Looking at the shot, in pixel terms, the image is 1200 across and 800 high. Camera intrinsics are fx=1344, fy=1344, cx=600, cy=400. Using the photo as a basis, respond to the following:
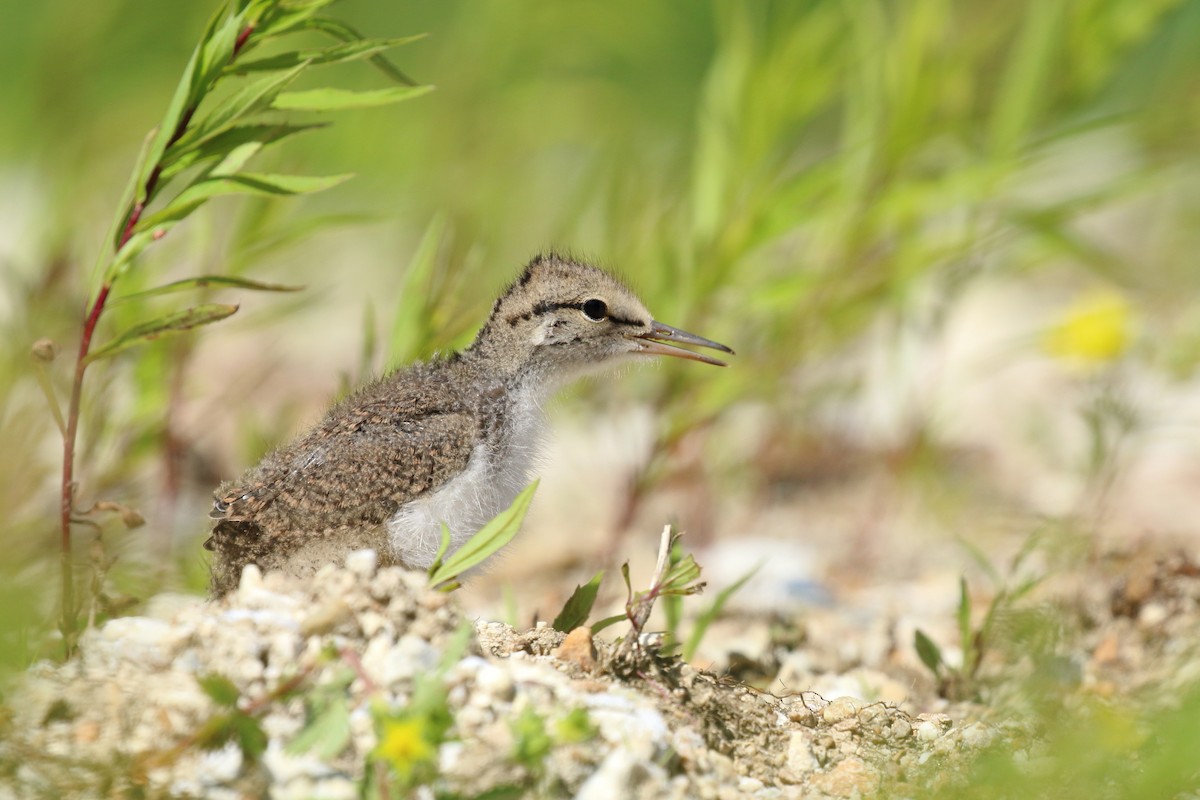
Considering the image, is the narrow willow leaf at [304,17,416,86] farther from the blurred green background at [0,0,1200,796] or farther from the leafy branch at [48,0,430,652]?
the blurred green background at [0,0,1200,796]

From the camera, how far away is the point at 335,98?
107 inches

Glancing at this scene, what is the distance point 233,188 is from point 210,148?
120 millimetres

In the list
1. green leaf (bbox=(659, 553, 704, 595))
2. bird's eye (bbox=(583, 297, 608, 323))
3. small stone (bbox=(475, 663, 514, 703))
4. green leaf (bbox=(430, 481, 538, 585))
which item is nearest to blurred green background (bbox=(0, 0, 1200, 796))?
bird's eye (bbox=(583, 297, 608, 323))

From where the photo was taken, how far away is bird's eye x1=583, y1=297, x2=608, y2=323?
3.58 m

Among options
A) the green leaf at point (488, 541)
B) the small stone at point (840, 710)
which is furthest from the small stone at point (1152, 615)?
the green leaf at point (488, 541)

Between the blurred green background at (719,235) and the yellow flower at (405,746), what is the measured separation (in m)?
0.96

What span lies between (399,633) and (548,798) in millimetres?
382

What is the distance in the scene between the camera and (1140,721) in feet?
8.00

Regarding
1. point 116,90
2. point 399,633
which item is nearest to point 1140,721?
point 399,633

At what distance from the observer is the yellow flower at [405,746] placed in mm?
1822

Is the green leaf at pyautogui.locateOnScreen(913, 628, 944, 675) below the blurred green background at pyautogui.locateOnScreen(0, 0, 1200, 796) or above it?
below

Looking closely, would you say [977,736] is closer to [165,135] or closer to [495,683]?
[495,683]

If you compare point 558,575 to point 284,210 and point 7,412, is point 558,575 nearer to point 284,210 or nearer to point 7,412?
point 284,210

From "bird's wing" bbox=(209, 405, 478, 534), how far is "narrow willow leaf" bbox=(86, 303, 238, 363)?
1.35ft
